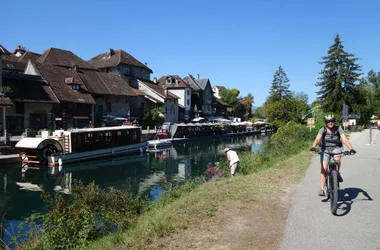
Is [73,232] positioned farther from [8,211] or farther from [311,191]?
[8,211]

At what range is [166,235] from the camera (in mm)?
5516

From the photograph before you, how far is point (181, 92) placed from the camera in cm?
6594

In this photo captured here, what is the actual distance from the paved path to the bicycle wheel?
0.15 metres

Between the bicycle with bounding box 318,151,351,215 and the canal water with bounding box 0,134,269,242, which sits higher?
the bicycle with bounding box 318,151,351,215

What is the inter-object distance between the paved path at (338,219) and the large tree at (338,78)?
41.0m

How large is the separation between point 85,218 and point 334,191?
5133 millimetres

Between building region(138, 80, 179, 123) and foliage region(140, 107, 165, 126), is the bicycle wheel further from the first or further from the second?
building region(138, 80, 179, 123)

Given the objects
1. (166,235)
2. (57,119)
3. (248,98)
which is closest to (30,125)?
(57,119)

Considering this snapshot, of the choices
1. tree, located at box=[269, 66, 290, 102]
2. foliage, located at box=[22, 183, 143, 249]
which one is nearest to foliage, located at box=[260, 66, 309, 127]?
tree, located at box=[269, 66, 290, 102]

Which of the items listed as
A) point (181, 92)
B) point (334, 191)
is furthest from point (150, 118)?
point (334, 191)

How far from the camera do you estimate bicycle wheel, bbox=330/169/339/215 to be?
243 inches

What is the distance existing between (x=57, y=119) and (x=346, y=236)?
33810 millimetres

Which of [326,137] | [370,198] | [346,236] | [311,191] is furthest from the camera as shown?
[311,191]

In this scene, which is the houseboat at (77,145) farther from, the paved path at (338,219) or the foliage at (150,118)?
the paved path at (338,219)
